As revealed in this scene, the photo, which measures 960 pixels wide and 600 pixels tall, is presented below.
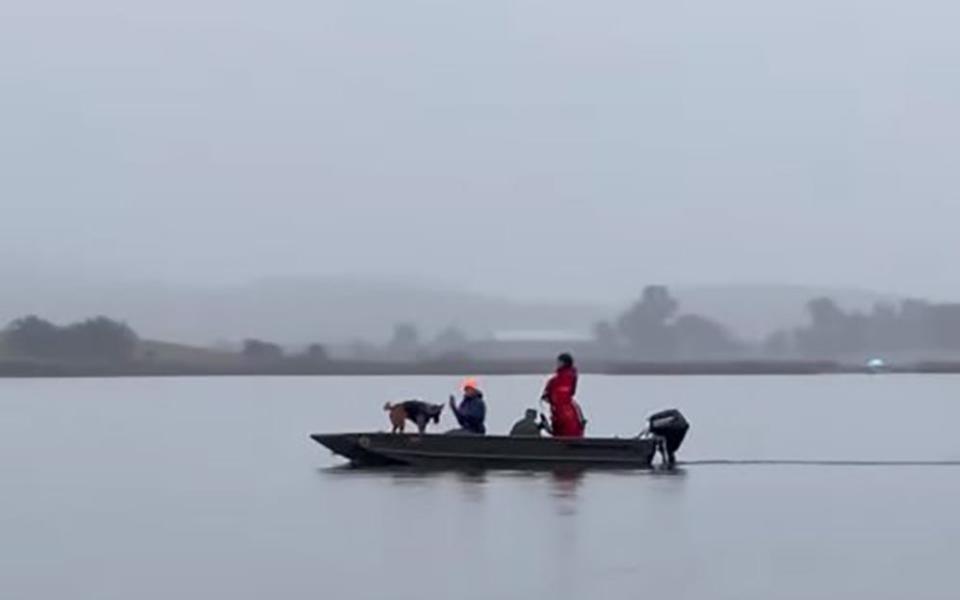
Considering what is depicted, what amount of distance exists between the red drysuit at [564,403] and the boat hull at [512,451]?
0.46 meters

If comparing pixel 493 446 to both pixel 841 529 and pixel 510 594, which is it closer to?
pixel 841 529

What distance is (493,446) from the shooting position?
37656 millimetres

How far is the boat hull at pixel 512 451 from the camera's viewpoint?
3747 centimetres

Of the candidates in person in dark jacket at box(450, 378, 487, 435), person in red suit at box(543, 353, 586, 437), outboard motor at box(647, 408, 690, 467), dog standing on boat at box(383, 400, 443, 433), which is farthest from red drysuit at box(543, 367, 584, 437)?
dog standing on boat at box(383, 400, 443, 433)

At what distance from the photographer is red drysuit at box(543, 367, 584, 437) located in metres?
37.3

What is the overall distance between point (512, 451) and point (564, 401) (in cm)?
126

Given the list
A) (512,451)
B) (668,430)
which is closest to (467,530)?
(512,451)

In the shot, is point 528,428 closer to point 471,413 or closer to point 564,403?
point 564,403

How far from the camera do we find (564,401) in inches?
1480

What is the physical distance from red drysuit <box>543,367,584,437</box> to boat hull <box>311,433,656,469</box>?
1.50 feet

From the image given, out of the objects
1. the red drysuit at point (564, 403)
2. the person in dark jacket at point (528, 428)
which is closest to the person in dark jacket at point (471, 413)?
the person in dark jacket at point (528, 428)

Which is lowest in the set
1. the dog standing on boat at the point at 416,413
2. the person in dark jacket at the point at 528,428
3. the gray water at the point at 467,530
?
the gray water at the point at 467,530

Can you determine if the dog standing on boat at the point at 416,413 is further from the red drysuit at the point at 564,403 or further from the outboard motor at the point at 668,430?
the outboard motor at the point at 668,430

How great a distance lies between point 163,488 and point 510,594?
70.6ft
